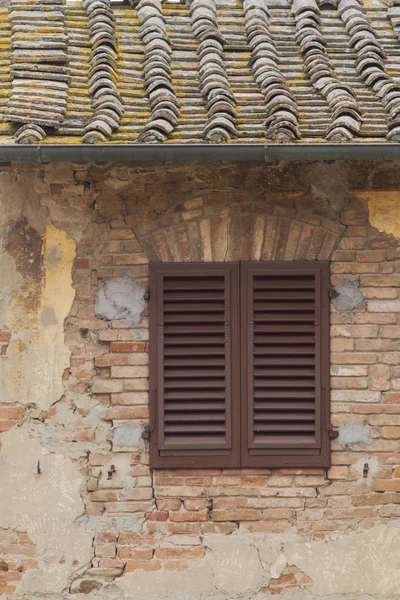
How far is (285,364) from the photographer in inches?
219

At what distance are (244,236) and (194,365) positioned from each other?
0.85 meters

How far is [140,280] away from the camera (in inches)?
218

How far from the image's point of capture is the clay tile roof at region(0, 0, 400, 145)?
498 centimetres

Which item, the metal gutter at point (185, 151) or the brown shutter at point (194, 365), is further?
the brown shutter at point (194, 365)

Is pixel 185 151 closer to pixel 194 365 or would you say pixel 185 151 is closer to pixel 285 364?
pixel 194 365

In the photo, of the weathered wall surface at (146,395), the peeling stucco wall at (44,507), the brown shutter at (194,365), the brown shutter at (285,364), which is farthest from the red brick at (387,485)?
the peeling stucco wall at (44,507)

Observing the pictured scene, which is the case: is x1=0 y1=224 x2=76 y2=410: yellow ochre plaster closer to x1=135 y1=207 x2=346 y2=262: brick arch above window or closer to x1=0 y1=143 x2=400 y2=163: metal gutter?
x1=135 y1=207 x2=346 y2=262: brick arch above window

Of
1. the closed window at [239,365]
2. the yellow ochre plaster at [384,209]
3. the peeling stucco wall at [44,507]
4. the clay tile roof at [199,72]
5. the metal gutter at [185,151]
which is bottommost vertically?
the peeling stucco wall at [44,507]

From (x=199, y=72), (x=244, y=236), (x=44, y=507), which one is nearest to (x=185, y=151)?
(x=244, y=236)

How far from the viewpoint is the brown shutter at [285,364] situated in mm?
5527

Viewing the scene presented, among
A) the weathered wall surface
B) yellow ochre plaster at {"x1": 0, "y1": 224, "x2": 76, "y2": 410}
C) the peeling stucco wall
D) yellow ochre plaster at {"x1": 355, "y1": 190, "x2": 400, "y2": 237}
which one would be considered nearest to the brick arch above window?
the weathered wall surface

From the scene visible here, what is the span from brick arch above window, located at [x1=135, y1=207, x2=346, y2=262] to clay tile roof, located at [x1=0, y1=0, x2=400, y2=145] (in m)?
0.68

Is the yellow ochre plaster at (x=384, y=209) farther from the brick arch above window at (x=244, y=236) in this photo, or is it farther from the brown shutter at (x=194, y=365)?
the brown shutter at (x=194, y=365)

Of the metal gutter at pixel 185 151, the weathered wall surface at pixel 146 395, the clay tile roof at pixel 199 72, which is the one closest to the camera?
the metal gutter at pixel 185 151
